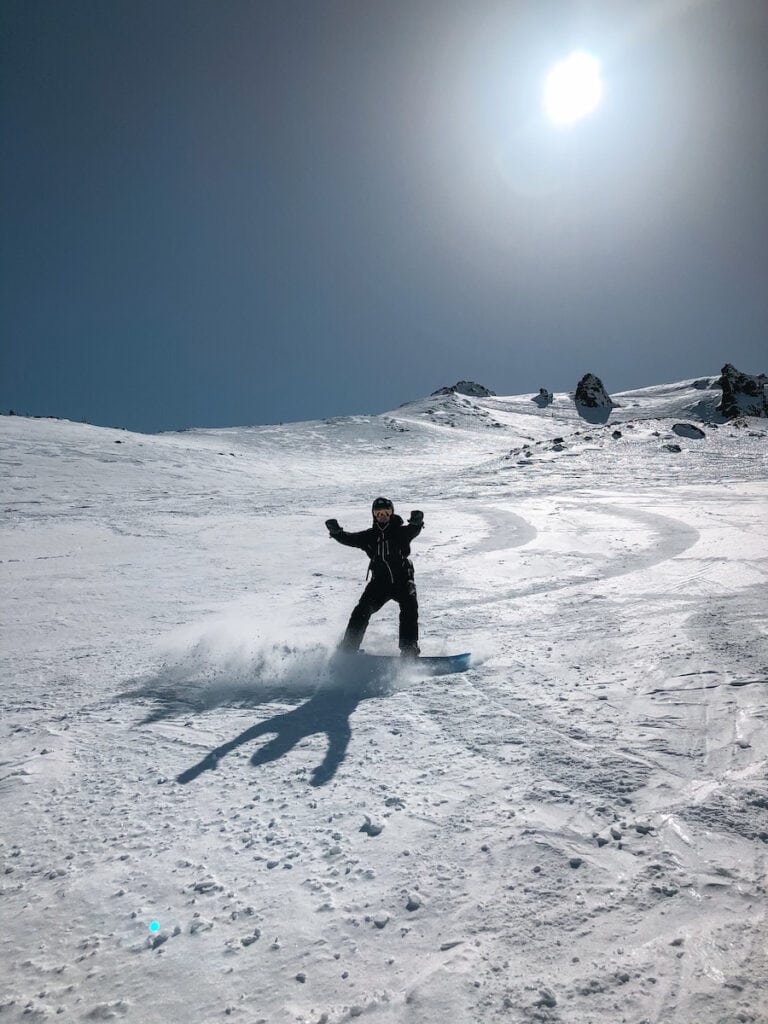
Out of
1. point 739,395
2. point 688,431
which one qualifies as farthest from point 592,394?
point 688,431

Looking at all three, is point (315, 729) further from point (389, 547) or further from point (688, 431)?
point (688, 431)

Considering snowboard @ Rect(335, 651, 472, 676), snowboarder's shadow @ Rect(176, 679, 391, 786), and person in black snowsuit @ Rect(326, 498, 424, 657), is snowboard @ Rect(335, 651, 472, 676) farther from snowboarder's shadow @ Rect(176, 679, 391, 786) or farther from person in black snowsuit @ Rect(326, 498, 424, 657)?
snowboarder's shadow @ Rect(176, 679, 391, 786)

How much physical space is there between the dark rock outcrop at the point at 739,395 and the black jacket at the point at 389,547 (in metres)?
60.3

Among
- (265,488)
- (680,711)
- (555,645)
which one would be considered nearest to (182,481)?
(265,488)

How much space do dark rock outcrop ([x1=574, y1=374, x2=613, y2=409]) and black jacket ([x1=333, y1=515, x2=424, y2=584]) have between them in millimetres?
65926

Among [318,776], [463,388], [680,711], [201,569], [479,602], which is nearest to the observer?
[318,776]

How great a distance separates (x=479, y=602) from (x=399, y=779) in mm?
4511

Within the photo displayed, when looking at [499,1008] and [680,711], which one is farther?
[680,711]

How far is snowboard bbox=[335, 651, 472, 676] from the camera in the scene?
5.40 meters

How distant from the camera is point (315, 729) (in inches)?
169

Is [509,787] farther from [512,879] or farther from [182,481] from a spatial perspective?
[182,481]

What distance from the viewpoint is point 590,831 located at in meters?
2.94

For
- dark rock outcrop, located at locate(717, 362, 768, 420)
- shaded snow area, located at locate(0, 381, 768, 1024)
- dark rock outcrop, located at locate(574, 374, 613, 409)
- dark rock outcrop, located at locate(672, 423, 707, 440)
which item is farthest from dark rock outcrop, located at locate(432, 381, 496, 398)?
shaded snow area, located at locate(0, 381, 768, 1024)

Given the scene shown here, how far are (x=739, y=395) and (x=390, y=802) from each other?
6665 centimetres
